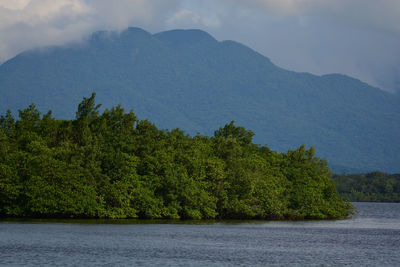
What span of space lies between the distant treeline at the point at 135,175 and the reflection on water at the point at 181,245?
4.14 metres

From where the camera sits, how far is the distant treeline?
81.2 meters

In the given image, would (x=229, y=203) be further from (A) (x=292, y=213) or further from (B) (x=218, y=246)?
(B) (x=218, y=246)

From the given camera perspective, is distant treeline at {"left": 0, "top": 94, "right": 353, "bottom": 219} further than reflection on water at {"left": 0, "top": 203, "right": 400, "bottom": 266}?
Yes

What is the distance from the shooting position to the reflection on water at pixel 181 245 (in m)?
49.9

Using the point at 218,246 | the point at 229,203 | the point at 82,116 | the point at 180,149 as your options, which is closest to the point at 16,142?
the point at 82,116

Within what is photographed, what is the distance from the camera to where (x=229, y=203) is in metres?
97.2

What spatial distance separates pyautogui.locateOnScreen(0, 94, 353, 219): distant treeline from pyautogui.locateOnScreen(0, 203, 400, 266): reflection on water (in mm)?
4142

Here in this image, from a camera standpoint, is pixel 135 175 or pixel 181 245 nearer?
pixel 181 245

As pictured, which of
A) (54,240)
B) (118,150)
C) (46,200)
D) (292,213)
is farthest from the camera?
(292,213)

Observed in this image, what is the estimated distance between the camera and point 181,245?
6031 cm

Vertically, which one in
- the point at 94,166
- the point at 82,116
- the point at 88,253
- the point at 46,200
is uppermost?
the point at 82,116

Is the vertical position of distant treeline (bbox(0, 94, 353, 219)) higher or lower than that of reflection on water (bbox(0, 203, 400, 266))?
Answer: higher

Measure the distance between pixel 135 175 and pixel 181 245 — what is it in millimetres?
29619

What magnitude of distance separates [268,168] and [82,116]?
35.1 meters
